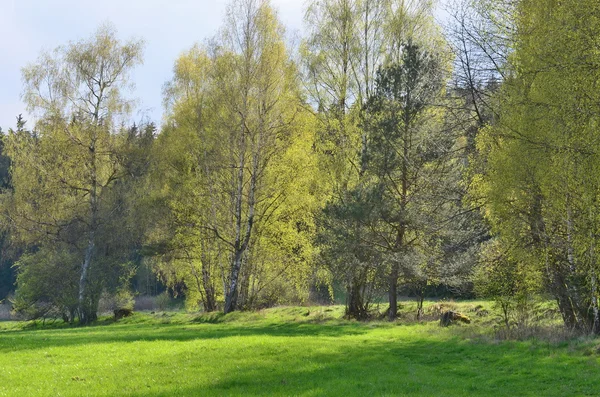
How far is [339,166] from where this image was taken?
23406 mm

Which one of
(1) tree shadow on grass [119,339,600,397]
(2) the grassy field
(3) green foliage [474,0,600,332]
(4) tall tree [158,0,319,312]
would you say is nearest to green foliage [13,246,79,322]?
(4) tall tree [158,0,319,312]

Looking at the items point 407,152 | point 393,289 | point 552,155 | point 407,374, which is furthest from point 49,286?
point 552,155

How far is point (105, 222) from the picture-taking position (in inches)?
1235

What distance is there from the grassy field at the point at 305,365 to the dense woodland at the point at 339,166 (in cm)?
260

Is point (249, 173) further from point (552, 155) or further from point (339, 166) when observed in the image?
point (552, 155)

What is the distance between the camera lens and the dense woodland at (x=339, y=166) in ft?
43.0

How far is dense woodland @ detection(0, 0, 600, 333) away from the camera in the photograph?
1310 centimetres

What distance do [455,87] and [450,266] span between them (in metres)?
Result: 6.68

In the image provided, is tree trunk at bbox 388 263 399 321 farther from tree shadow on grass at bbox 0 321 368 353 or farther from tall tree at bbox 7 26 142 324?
tall tree at bbox 7 26 142 324

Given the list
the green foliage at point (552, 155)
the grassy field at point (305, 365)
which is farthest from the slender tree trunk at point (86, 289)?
the green foliage at point (552, 155)

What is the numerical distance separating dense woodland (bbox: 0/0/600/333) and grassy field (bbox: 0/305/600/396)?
8.51ft

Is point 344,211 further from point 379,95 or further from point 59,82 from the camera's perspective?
point 59,82

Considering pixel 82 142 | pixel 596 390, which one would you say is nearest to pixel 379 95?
pixel 596 390

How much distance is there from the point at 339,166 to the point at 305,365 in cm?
1294
